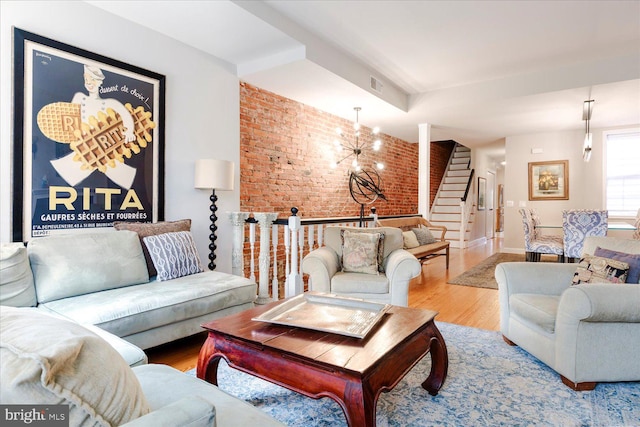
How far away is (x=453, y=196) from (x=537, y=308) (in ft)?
25.1

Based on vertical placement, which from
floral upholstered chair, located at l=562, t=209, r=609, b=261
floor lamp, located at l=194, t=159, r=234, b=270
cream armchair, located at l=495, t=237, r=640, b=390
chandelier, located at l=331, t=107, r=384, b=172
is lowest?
cream armchair, located at l=495, t=237, r=640, b=390

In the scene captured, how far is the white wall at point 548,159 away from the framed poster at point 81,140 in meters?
7.15

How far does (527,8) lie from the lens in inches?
128

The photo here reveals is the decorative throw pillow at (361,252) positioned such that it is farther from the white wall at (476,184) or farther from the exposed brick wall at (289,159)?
the white wall at (476,184)

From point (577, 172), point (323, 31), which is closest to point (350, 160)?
point (323, 31)

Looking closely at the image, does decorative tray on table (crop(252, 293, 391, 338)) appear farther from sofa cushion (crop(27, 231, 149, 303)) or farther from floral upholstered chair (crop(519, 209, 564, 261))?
floral upholstered chair (crop(519, 209, 564, 261))

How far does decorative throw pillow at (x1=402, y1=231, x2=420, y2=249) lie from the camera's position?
539 centimetres

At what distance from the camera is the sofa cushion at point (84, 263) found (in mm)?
2307

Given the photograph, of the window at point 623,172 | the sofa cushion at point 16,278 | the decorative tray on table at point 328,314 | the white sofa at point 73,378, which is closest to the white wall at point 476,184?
the window at point 623,172

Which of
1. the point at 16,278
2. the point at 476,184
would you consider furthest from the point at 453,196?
the point at 16,278

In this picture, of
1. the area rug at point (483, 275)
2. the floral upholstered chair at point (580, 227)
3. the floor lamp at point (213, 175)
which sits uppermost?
the floor lamp at point (213, 175)

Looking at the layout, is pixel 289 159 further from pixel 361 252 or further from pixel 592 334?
pixel 592 334

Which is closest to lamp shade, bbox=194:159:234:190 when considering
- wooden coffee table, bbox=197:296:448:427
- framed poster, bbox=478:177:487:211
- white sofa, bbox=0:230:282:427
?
white sofa, bbox=0:230:282:427

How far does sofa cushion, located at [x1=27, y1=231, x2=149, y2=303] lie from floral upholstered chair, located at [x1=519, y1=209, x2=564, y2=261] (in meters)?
5.15
